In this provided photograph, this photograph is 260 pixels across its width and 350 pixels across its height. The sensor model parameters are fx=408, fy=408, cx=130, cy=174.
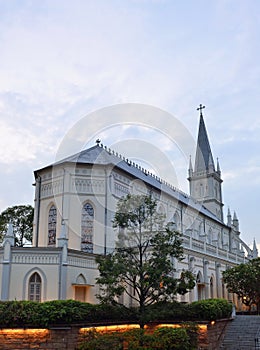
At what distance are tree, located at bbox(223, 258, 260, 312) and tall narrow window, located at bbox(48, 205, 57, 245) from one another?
49.7ft

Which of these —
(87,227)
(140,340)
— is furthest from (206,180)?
(140,340)

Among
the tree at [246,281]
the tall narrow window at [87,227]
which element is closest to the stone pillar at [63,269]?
the tall narrow window at [87,227]

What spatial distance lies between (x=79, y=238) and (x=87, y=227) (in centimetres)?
114

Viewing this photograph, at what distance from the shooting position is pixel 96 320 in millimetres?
21703

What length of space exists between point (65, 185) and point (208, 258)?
14.3 metres

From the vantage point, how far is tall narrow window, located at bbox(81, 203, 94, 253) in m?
33.1

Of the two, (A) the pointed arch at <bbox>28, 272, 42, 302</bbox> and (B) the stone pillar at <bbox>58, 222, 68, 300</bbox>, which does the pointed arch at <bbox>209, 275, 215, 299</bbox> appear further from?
(A) the pointed arch at <bbox>28, 272, 42, 302</bbox>

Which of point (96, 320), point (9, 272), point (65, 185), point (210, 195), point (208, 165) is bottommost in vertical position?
point (96, 320)

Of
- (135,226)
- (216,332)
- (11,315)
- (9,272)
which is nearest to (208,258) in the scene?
(216,332)

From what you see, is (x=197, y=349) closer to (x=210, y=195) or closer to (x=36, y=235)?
(x=36, y=235)

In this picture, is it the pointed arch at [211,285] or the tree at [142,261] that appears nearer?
the tree at [142,261]

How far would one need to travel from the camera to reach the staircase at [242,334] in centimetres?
2414

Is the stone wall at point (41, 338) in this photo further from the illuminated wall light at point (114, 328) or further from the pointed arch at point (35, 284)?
the pointed arch at point (35, 284)

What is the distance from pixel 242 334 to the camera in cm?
2539
